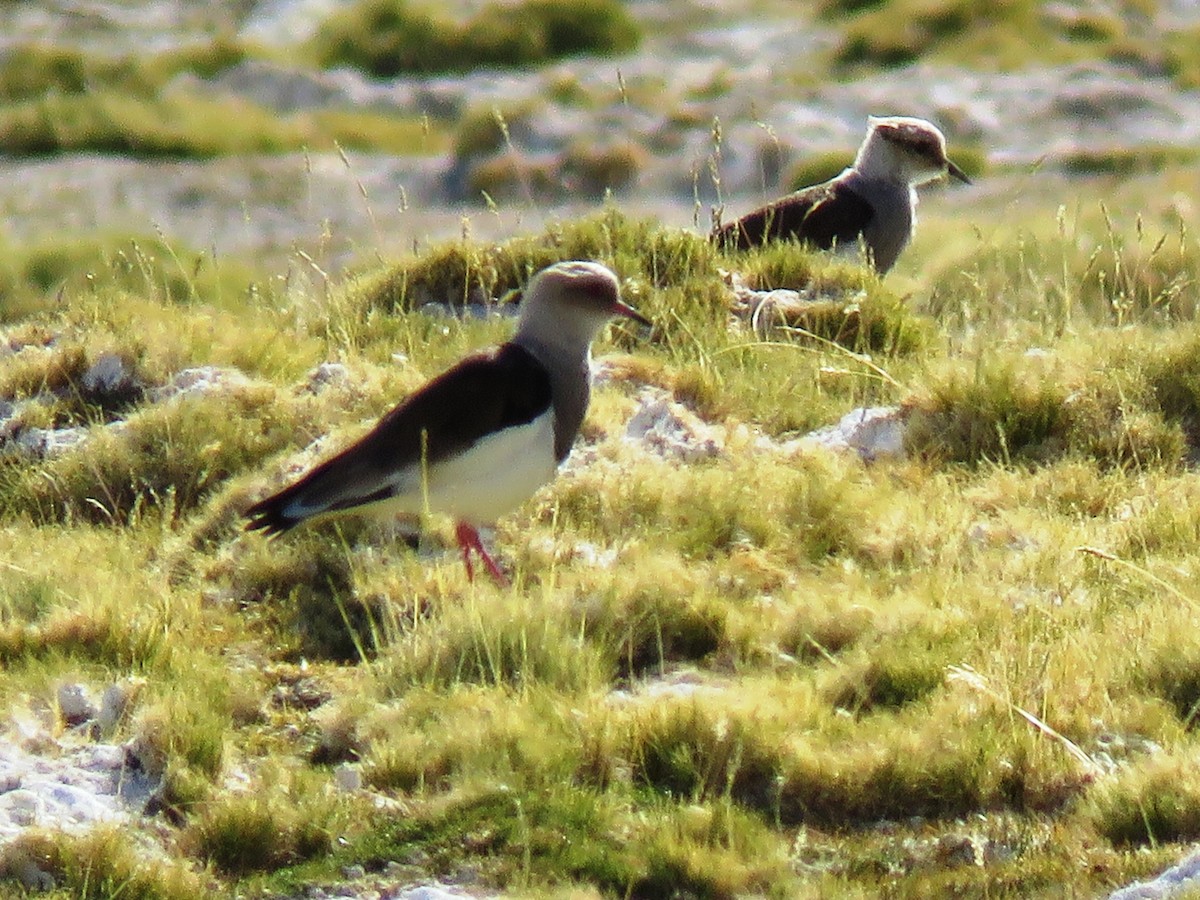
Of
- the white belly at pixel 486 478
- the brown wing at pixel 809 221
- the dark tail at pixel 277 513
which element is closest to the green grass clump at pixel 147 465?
the dark tail at pixel 277 513

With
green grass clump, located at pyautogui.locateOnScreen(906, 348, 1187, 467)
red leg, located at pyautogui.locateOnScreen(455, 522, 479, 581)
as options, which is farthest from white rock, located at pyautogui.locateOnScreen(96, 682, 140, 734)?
green grass clump, located at pyautogui.locateOnScreen(906, 348, 1187, 467)

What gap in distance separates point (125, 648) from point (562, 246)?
13.1 feet

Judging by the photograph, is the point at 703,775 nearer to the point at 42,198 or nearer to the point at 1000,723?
the point at 1000,723

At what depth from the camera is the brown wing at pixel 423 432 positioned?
20.0 feet

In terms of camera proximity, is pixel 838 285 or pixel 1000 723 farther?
pixel 838 285

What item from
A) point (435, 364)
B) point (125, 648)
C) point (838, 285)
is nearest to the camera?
point (125, 648)

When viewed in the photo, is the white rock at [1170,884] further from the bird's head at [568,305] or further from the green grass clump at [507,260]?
the green grass clump at [507,260]

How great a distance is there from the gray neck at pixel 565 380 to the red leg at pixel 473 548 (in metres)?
0.37

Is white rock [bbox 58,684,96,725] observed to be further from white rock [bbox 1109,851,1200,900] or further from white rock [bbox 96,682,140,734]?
white rock [bbox 1109,851,1200,900]

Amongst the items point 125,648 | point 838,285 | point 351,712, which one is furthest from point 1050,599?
point 838,285

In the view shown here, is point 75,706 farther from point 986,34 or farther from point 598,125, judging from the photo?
point 986,34

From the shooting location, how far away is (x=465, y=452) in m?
6.19

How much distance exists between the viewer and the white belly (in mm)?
6160

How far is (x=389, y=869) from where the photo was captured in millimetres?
4434
